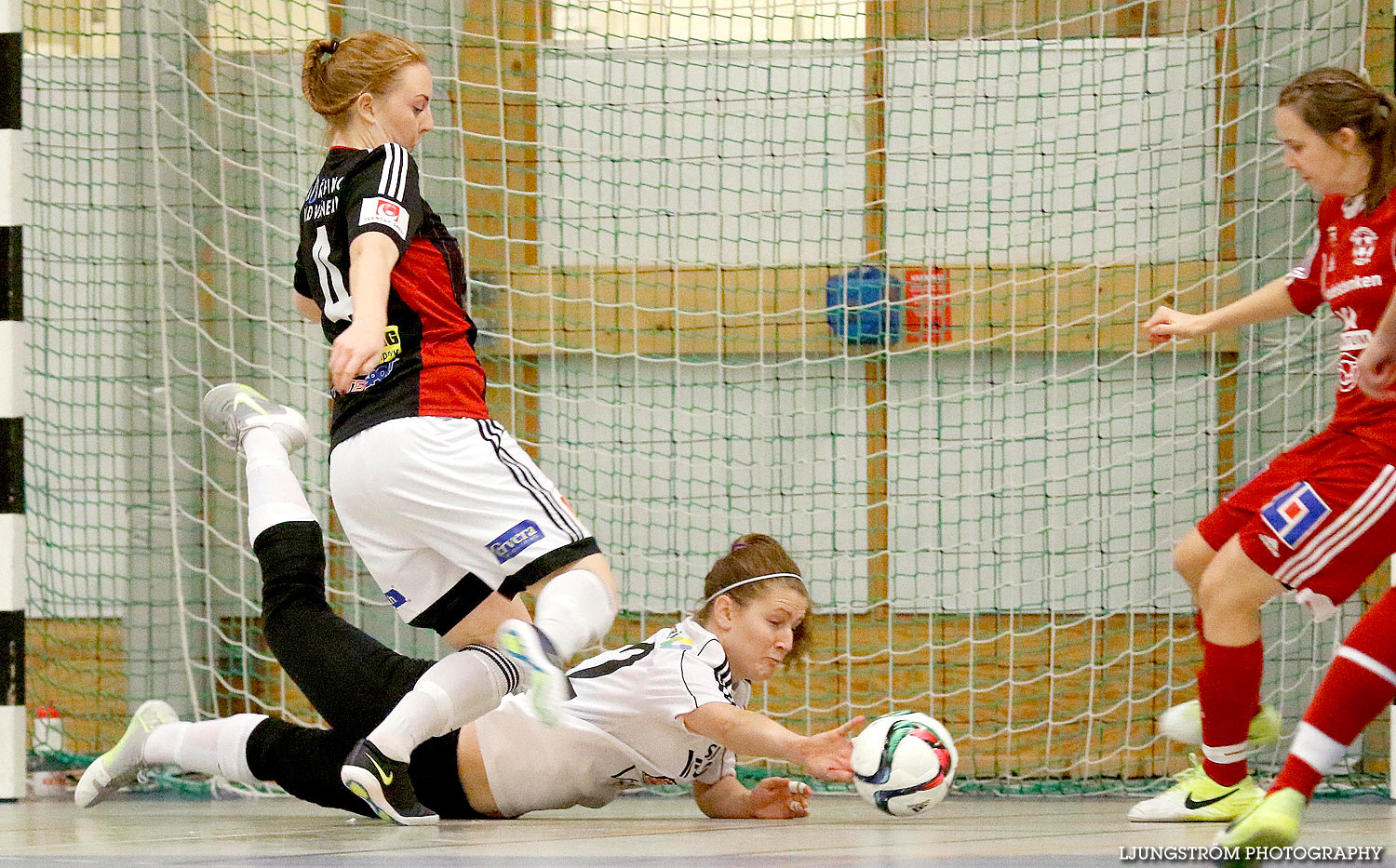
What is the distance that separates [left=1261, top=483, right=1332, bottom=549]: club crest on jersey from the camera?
2527mm

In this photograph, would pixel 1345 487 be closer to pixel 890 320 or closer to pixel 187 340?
pixel 890 320

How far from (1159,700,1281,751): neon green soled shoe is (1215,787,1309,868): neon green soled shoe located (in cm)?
99

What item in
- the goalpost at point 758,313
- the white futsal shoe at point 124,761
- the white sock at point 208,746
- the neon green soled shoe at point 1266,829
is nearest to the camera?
the neon green soled shoe at point 1266,829

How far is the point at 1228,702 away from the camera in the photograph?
2699 millimetres

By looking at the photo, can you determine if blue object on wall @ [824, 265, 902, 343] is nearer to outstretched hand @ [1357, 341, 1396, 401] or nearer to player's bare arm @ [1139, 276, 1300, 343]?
player's bare arm @ [1139, 276, 1300, 343]

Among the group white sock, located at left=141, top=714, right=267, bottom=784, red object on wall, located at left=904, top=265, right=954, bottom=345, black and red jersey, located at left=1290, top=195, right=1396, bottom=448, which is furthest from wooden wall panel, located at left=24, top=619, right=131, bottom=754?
black and red jersey, located at left=1290, top=195, right=1396, bottom=448

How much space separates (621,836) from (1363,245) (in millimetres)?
1651

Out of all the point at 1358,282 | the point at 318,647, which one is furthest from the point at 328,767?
the point at 1358,282

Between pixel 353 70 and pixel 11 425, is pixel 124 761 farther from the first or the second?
pixel 353 70

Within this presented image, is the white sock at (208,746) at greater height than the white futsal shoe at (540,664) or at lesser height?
lesser

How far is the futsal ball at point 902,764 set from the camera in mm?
2594

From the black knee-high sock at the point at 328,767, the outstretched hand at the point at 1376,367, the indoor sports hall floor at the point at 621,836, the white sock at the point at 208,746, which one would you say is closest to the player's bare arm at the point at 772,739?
the indoor sports hall floor at the point at 621,836

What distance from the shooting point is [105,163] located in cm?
445

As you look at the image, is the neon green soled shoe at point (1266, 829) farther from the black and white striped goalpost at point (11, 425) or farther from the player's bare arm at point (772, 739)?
the black and white striped goalpost at point (11, 425)
